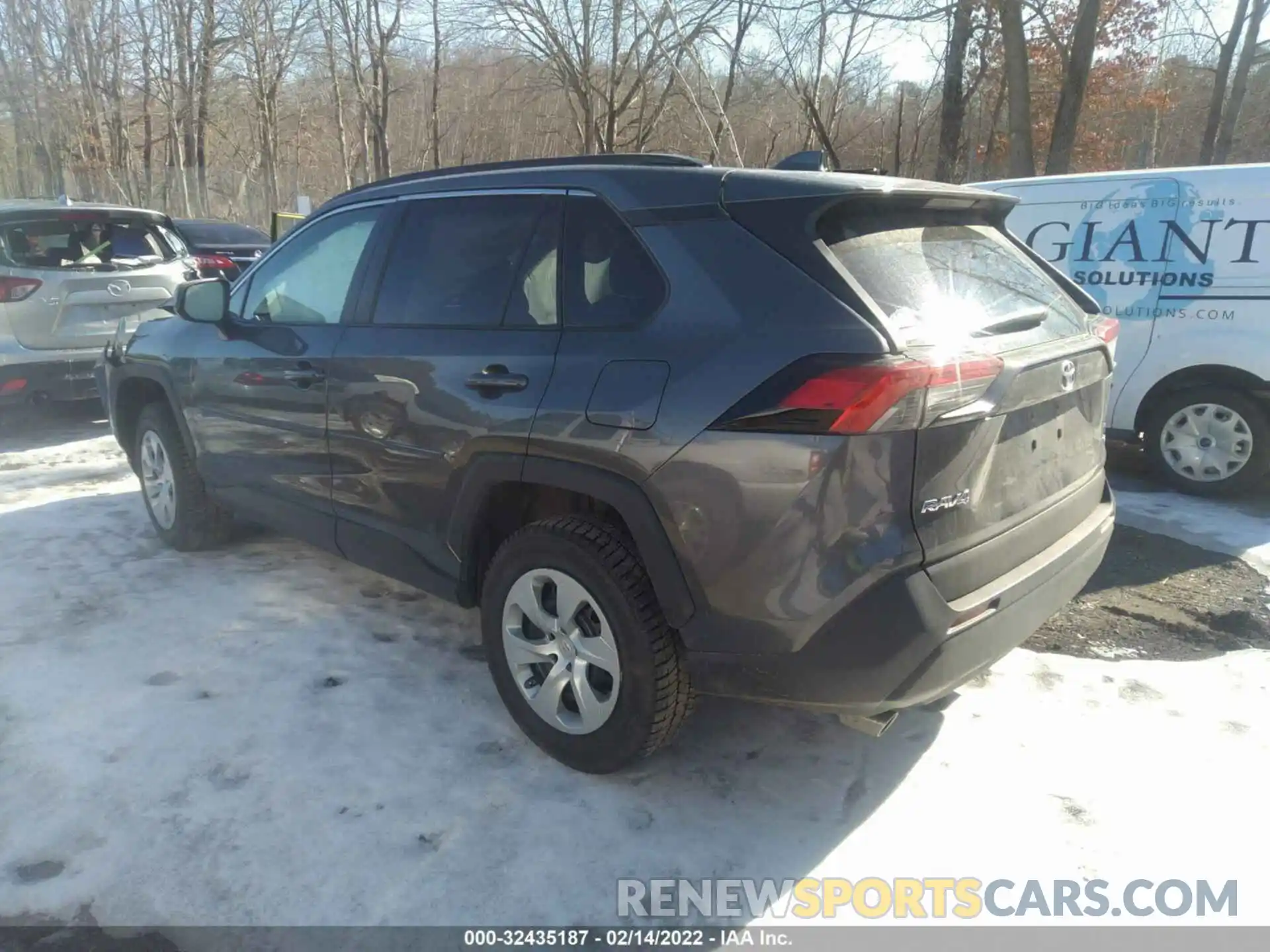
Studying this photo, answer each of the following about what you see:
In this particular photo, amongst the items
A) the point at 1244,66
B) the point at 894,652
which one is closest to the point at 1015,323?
the point at 894,652

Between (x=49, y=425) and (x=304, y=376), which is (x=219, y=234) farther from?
(x=304, y=376)

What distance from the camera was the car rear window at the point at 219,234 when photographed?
13.8 meters

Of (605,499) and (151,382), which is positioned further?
(151,382)

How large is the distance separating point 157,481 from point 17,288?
309cm

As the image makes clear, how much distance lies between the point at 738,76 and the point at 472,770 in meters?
23.1

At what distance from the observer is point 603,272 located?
273 centimetres

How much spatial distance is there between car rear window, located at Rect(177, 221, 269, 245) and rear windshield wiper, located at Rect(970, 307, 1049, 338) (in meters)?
13.4

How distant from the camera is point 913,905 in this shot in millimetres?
2396

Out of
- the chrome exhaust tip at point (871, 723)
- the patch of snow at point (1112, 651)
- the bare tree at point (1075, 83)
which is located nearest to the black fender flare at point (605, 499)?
the chrome exhaust tip at point (871, 723)

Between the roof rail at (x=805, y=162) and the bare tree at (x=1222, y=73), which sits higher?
the bare tree at (x=1222, y=73)

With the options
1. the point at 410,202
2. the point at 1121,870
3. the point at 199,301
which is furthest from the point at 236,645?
the point at 1121,870

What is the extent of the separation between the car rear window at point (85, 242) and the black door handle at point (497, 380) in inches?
225

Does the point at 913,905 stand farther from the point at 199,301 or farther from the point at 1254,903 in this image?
the point at 199,301

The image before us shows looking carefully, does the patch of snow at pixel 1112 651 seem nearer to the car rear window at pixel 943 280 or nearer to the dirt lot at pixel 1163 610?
the dirt lot at pixel 1163 610
